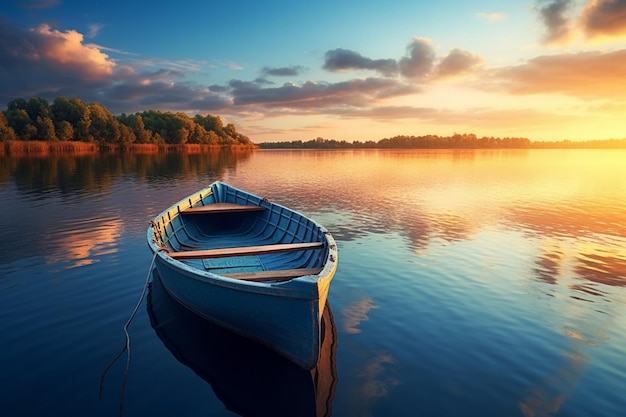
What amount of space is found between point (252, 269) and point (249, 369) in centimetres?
437

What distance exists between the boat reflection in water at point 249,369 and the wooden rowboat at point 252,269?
1.22 ft

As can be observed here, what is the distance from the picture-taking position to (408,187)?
39.6m

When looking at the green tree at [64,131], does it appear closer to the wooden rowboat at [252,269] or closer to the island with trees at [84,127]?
the island with trees at [84,127]

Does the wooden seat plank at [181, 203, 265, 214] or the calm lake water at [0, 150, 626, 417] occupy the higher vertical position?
the wooden seat plank at [181, 203, 265, 214]

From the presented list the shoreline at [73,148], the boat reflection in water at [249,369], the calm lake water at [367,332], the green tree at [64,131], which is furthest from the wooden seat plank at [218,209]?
the green tree at [64,131]

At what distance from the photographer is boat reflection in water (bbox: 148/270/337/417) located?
6.66m

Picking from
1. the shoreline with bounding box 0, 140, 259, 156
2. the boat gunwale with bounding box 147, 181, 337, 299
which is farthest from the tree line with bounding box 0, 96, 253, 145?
the boat gunwale with bounding box 147, 181, 337, 299

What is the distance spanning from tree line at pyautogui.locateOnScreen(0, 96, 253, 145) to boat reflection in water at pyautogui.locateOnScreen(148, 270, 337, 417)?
319 ft

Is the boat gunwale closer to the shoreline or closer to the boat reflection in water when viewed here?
the boat reflection in water

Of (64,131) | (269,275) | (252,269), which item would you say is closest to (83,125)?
(64,131)

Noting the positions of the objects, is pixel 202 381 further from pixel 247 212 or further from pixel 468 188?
pixel 468 188

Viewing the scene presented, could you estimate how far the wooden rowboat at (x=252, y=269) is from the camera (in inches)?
266

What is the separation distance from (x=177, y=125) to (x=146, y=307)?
13666 centimetres

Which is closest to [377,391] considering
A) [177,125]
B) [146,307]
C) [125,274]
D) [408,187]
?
[146,307]
